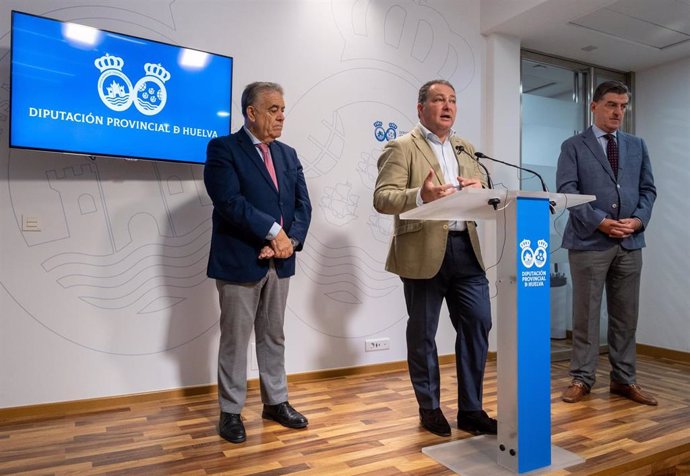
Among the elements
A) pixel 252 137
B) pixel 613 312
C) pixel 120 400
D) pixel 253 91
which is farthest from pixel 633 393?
pixel 120 400

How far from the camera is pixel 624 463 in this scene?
2.00 meters

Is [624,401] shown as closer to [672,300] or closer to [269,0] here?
[672,300]

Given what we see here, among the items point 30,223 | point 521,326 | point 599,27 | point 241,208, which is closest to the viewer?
point 521,326

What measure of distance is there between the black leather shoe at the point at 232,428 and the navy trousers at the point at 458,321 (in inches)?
31.7

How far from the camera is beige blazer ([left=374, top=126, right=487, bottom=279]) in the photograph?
2.22m

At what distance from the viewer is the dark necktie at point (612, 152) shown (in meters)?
3.01

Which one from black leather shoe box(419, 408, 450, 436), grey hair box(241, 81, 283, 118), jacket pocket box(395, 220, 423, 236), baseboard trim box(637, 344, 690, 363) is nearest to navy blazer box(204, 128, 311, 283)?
grey hair box(241, 81, 283, 118)

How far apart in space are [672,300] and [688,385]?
124 centimetres

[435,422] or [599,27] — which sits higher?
[599,27]

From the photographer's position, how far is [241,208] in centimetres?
225

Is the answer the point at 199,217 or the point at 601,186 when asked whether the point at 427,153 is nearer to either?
the point at 601,186

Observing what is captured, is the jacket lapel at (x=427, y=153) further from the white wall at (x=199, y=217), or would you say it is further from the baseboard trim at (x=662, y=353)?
the baseboard trim at (x=662, y=353)

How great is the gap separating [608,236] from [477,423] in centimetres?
138

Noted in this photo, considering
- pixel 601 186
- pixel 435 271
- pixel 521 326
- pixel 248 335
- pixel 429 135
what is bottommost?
pixel 248 335
